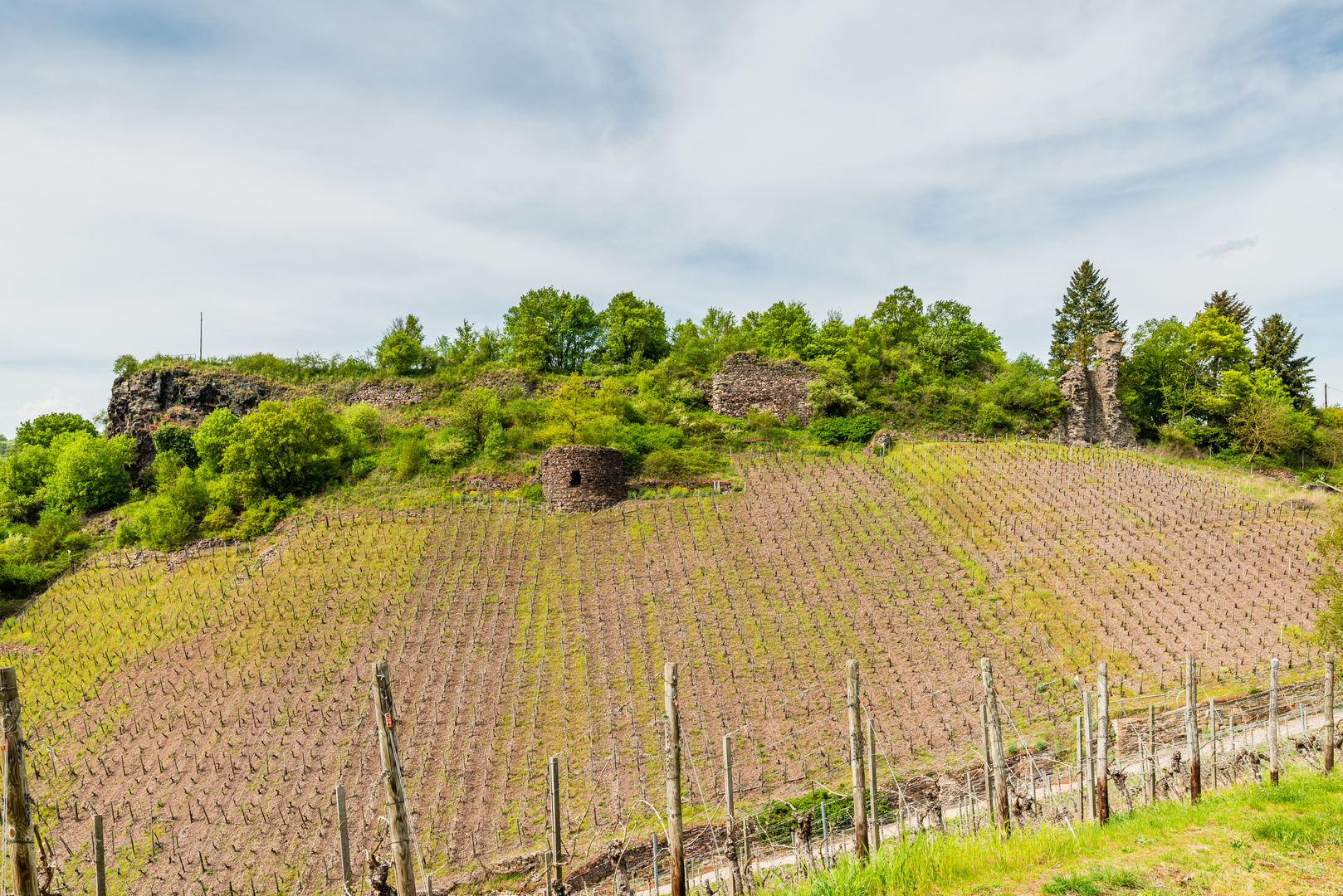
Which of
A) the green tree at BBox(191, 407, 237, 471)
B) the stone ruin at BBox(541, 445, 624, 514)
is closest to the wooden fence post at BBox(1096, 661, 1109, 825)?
the stone ruin at BBox(541, 445, 624, 514)

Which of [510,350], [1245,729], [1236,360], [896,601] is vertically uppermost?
[510,350]

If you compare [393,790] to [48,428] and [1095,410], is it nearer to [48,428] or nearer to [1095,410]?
[1095,410]

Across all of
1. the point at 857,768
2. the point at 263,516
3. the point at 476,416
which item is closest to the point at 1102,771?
the point at 857,768

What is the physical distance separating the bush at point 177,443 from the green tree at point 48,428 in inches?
391

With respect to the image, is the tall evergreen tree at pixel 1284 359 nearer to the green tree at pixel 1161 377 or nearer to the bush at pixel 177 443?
the green tree at pixel 1161 377

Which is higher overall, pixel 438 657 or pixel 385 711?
pixel 385 711

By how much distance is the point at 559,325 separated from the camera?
51688 millimetres

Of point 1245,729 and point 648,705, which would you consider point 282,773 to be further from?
point 1245,729

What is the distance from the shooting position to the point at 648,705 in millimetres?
15133

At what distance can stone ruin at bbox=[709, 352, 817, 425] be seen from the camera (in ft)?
130

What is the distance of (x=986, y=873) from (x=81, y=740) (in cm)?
1991

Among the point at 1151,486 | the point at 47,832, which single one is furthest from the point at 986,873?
the point at 1151,486

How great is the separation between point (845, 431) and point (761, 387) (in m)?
6.10

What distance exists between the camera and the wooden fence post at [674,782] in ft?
20.4
